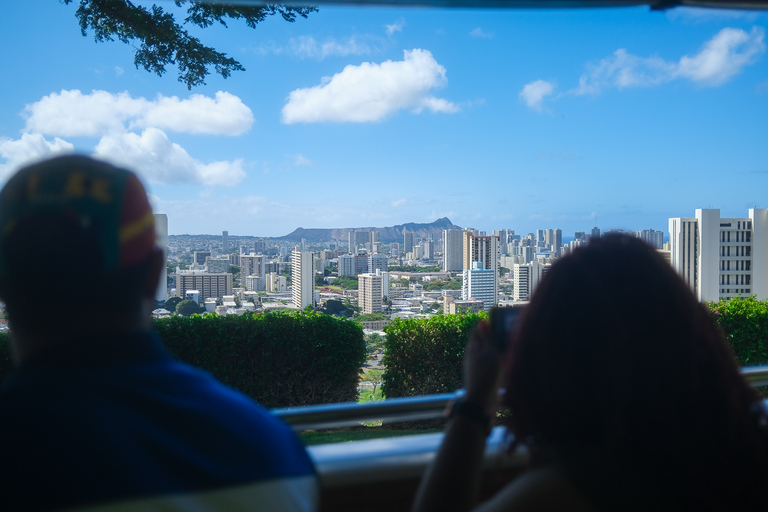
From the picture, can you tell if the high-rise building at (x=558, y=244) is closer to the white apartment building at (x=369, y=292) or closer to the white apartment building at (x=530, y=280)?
the white apartment building at (x=530, y=280)

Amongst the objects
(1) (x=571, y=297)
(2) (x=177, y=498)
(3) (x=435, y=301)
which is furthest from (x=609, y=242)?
(3) (x=435, y=301)

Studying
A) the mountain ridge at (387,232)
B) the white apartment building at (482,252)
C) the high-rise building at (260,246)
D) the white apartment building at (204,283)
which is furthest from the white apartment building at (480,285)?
the high-rise building at (260,246)

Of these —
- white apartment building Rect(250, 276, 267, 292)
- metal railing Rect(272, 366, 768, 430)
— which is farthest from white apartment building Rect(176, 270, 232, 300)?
metal railing Rect(272, 366, 768, 430)

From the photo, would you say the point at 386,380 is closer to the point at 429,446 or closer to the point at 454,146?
the point at 429,446

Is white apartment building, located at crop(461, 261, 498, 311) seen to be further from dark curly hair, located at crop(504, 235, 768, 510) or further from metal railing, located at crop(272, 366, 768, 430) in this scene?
dark curly hair, located at crop(504, 235, 768, 510)

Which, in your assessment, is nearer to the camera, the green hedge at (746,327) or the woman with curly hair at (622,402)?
the woman with curly hair at (622,402)

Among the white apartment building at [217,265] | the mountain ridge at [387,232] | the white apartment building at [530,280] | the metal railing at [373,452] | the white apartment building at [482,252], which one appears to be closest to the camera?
the white apartment building at [530,280]
